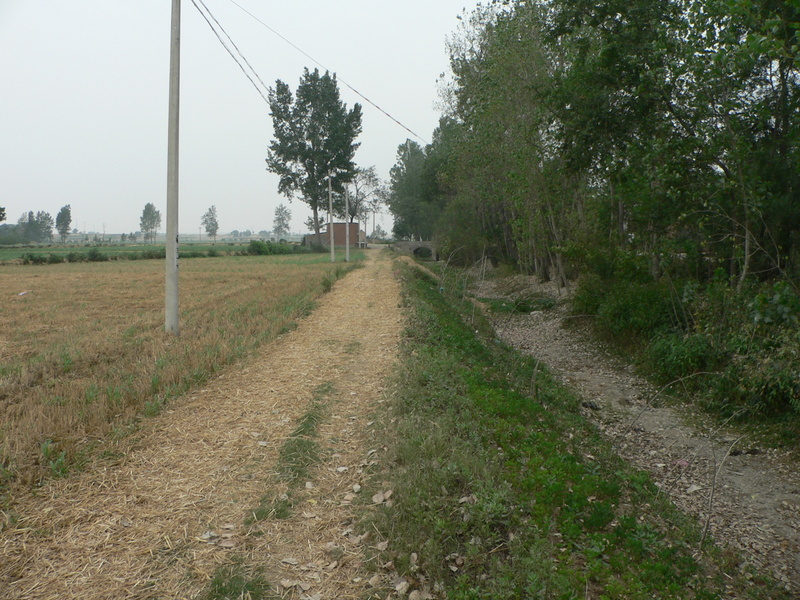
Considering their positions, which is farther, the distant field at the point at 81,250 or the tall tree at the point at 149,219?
the tall tree at the point at 149,219

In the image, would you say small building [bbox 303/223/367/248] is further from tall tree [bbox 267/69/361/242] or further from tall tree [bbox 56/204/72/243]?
tall tree [bbox 56/204/72/243]

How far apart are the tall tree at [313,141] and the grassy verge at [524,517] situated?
56437 millimetres

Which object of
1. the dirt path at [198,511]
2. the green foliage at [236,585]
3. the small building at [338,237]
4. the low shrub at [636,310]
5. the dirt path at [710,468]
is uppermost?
the small building at [338,237]

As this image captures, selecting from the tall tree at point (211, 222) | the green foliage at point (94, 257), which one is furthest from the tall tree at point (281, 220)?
the green foliage at point (94, 257)

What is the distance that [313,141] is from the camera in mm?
62281

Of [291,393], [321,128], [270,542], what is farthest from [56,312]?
[321,128]

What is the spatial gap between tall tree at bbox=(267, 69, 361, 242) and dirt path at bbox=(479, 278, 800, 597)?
5319cm

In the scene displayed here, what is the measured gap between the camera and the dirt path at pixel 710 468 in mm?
5836

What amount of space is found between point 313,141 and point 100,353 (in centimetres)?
5516

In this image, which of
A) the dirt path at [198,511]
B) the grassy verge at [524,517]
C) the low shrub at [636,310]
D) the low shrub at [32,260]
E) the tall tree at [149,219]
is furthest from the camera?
the tall tree at [149,219]

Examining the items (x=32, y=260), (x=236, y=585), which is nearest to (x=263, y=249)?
(x=32, y=260)

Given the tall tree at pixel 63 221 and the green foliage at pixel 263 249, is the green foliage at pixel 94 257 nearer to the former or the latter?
the green foliage at pixel 263 249

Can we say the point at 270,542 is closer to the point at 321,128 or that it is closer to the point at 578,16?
the point at 578,16

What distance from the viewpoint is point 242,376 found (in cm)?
877
